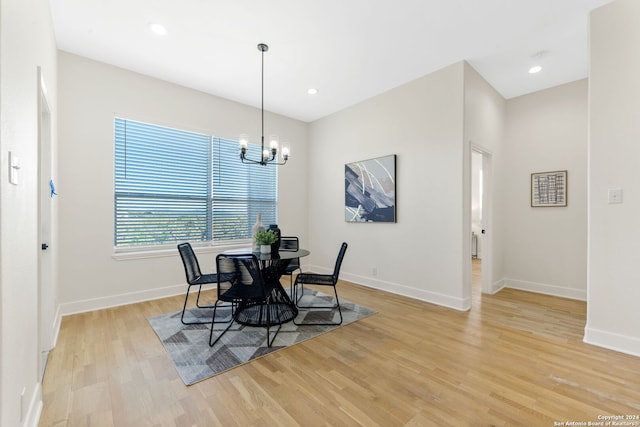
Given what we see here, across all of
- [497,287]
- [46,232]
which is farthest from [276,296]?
[497,287]

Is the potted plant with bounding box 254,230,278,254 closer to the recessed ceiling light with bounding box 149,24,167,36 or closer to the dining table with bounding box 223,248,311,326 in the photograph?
the dining table with bounding box 223,248,311,326

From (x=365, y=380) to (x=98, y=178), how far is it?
12.6 feet

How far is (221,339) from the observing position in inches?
106

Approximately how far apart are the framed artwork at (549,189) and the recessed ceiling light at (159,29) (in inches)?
211

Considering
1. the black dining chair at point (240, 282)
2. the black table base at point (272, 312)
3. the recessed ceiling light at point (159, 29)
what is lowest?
the black table base at point (272, 312)

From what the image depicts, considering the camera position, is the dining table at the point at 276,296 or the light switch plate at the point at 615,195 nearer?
the light switch plate at the point at 615,195

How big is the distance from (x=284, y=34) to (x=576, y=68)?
150 inches

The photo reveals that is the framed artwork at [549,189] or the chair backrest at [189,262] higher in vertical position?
the framed artwork at [549,189]

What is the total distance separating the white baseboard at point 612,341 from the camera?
7.96 ft

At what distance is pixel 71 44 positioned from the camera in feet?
10.3

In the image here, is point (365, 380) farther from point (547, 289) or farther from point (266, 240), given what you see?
point (547, 289)

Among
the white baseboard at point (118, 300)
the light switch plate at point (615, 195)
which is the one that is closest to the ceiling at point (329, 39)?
the light switch plate at point (615, 195)

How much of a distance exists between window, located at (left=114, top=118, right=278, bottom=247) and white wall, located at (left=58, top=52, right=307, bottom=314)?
0.15 meters

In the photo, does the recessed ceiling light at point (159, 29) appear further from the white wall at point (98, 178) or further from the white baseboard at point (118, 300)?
the white baseboard at point (118, 300)
